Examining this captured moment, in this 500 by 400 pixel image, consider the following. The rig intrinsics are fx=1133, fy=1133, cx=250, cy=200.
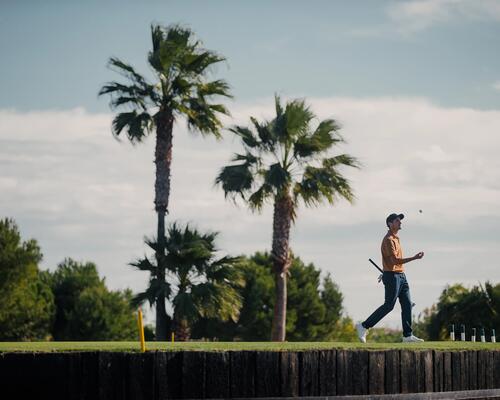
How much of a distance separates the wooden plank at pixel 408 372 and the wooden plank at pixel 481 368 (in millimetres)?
1962

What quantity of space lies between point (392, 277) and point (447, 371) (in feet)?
9.06

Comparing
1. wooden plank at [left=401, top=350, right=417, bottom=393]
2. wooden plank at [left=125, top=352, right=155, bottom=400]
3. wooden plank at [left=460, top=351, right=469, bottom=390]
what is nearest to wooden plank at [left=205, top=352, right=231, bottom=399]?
wooden plank at [left=125, top=352, right=155, bottom=400]

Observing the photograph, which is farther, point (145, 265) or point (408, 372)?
point (145, 265)

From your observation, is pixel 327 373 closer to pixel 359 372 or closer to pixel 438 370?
pixel 359 372

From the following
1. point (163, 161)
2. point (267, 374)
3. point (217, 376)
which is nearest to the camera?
point (217, 376)

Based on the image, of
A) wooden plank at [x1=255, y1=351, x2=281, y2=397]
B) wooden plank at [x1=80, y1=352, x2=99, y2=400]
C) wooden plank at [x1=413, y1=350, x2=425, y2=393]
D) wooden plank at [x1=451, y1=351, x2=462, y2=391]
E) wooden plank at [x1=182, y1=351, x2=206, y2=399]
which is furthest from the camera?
wooden plank at [x1=451, y1=351, x2=462, y2=391]

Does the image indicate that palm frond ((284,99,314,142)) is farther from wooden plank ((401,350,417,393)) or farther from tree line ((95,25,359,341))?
wooden plank ((401,350,417,393))

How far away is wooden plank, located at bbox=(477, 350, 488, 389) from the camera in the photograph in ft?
59.5

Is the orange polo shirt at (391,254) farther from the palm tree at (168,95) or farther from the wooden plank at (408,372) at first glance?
the palm tree at (168,95)

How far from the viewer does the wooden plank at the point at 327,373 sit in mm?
15320

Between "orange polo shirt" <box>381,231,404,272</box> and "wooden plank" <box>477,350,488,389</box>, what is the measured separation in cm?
229

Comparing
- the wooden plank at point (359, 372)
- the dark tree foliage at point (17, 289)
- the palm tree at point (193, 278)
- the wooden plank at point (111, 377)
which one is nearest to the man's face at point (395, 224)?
the wooden plank at point (359, 372)

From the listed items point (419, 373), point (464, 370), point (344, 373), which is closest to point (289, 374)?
point (344, 373)

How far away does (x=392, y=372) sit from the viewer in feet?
53.3
